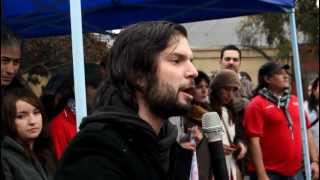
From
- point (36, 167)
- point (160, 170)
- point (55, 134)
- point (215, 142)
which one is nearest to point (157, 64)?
point (160, 170)

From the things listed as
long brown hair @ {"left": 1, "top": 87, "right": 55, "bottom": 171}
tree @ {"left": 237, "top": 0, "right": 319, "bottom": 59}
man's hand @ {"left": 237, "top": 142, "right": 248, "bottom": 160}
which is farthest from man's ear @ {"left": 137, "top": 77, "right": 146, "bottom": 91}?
tree @ {"left": 237, "top": 0, "right": 319, "bottom": 59}

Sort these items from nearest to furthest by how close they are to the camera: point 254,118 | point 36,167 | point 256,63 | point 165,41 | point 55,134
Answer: point 165,41
point 36,167
point 55,134
point 254,118
point 256,63

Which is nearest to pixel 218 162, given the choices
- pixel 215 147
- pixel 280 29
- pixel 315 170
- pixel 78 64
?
pixel 215 147

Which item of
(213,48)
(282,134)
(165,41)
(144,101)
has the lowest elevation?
(282,134)

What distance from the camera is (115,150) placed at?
1.70 m

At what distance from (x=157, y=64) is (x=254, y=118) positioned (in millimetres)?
3271

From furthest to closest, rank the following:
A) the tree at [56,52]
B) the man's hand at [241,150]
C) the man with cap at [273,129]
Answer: the man with cap at [273,129]
the man's hand at [241,150]
the tree at [56,52]

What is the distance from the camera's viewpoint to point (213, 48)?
19.0 metres

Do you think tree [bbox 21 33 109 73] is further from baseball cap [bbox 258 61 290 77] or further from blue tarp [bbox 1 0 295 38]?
baseball cap [bbox 258 61 290 77]

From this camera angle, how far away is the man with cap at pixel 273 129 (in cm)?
504

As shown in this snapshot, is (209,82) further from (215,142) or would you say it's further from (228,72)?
(215,142)

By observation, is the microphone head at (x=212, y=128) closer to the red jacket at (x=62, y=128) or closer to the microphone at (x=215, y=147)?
the microphone at (x=215, y=147)

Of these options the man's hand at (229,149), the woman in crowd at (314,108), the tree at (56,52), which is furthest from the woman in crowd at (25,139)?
the woman in crowd at (314,108)

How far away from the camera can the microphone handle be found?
2135 mm
